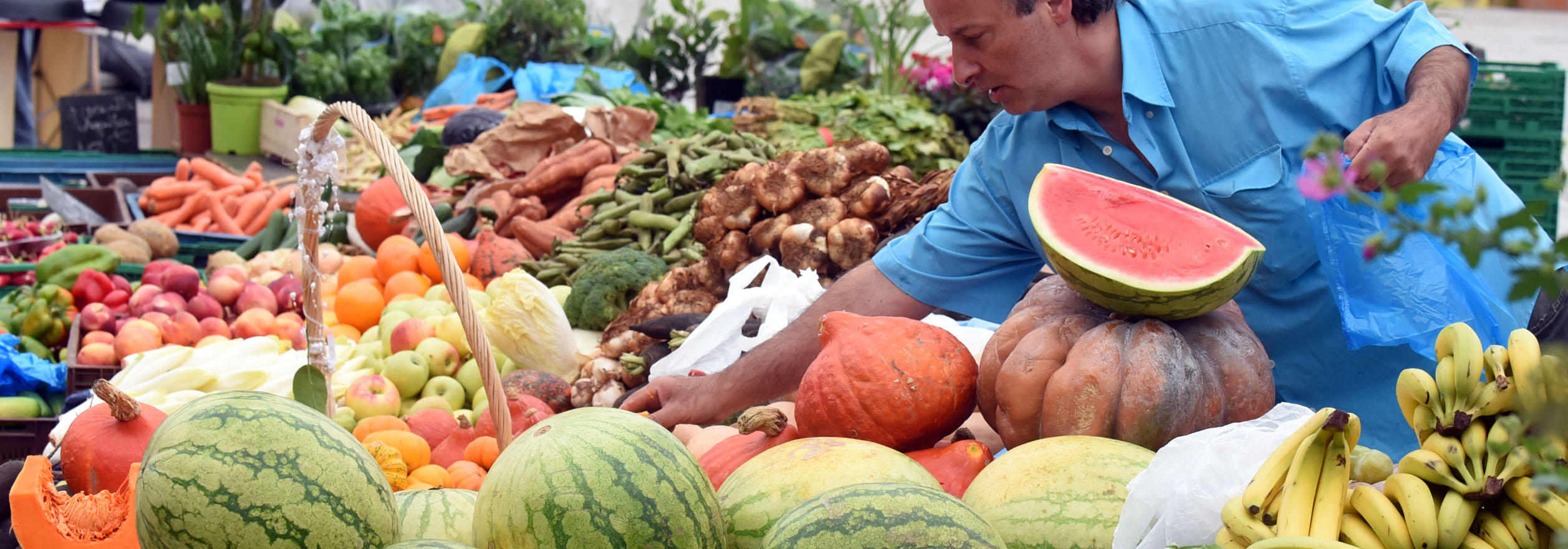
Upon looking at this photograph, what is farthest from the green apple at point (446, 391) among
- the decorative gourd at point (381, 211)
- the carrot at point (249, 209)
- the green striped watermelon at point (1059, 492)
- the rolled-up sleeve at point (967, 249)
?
the carrot at point (249, 209)

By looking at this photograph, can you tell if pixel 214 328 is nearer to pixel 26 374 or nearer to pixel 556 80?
pixel 26 374

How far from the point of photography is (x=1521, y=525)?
1.11 meters

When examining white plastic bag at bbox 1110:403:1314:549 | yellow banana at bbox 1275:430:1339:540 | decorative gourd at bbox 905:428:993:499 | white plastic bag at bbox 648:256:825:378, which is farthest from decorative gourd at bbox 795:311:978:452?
white plastic bag at bbox 648:256:825:378

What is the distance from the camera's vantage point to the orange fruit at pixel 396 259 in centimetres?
478

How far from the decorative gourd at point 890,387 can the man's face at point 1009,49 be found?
60 cm

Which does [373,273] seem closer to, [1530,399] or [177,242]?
[177,242]

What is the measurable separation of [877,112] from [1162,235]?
4267 millimetres

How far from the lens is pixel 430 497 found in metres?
1.54

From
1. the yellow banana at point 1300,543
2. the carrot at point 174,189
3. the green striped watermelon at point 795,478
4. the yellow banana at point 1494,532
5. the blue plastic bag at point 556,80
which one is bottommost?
the carrot at point 174,189

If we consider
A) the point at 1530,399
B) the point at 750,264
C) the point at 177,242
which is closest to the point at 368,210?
the point at 177,242

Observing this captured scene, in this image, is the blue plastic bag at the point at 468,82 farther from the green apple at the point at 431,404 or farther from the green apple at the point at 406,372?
the green apple at the point at 431,404

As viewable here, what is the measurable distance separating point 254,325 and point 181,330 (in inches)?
10.1

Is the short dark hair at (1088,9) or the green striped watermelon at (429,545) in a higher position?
the short dark hair at (1088,9)

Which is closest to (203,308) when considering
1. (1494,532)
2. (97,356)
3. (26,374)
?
(97,356)
